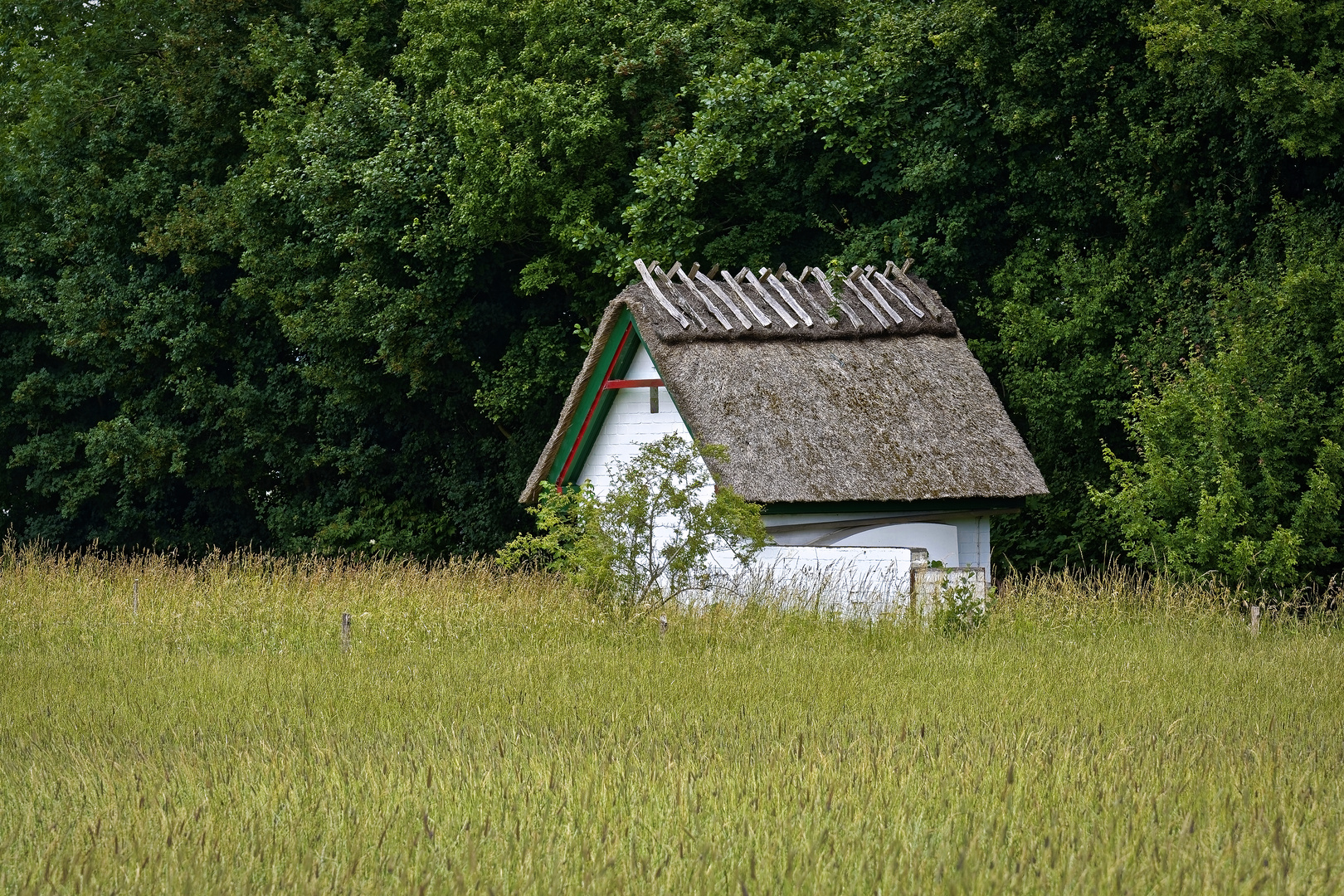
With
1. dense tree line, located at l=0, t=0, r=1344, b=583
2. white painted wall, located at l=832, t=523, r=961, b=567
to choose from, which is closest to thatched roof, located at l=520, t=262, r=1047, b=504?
white painted wall, located at l=832, t=523, r=961, b=567

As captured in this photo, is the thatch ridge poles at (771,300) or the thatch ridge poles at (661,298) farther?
the thatch ridge poles at (771,300)

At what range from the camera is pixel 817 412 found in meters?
14.9

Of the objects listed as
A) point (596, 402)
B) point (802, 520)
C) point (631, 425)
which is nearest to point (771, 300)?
point (631, 425)

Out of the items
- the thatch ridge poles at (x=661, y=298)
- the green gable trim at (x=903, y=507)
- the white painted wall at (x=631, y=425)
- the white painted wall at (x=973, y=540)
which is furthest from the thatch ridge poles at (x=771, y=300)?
the white painted wall at (x=973, y=540)

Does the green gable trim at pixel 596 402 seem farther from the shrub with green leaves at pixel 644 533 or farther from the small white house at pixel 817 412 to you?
the shrub with green leaves at pixel 644 533

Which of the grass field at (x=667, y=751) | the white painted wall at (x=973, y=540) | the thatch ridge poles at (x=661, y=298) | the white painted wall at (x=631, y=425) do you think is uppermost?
the thatch ridge poles at (x=661, y=298)

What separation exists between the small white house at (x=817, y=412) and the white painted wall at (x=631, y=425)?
0.02m

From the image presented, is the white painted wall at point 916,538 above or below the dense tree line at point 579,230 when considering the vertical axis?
below

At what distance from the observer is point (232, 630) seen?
1224 cm

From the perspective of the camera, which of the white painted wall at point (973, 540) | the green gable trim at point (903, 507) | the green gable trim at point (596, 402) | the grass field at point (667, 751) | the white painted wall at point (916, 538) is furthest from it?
the green gable trim at point (596, 402)

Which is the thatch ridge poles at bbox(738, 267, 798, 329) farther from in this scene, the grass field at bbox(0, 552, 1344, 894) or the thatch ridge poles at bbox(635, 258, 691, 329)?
the grass field at bbox(0, 552, 1344, 894)

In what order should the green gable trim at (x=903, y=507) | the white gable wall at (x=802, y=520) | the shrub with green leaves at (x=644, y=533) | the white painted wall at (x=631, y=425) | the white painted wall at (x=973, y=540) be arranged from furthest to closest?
the white painted wall at (x=631, y=425)
the white painted wall at (x=973, y=540)
the white gable wall at (x=802, y=520)
the green gable trim at (x=903, y=507)
the shrub with green leaves at (x=644, y=533)

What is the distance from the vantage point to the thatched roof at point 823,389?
47.3ft

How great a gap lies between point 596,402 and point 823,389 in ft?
9.91
